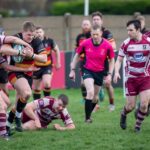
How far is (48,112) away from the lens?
13.0 m

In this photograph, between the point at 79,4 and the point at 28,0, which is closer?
the point at 79,4

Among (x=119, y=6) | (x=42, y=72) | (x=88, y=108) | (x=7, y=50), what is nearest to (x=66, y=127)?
(x=88, y=108)

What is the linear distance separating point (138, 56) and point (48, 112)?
72.0 inches

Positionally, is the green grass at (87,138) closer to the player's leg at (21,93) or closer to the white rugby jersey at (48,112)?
the white rugby jersey at (48,112)

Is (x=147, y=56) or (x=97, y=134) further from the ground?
(x=147, y=56)

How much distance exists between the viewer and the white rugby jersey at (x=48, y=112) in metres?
13.0

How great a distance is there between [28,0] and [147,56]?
4181 centimetres

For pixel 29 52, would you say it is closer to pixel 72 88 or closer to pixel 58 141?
pixel 58 141

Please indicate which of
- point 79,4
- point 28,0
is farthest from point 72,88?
point 28,0

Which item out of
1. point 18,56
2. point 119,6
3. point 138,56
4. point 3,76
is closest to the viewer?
point 18,56

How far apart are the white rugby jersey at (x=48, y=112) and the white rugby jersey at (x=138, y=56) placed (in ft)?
4.32

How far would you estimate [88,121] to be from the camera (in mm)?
14367

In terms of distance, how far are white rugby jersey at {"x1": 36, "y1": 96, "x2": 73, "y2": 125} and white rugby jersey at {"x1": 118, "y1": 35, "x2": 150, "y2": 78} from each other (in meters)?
1.32

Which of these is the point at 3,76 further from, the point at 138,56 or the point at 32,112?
the point at 138,56
